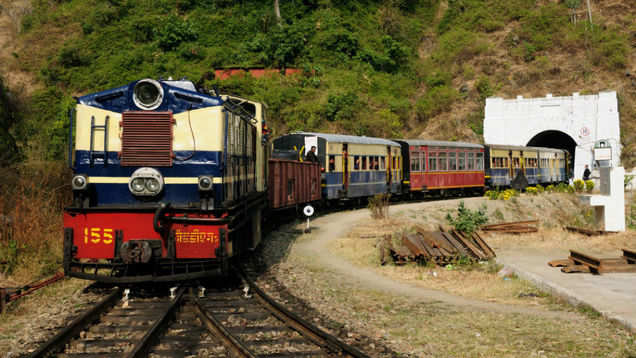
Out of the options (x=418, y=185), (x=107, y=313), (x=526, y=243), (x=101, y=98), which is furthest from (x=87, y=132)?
(x=418, y=185)

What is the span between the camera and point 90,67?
45.0 metres

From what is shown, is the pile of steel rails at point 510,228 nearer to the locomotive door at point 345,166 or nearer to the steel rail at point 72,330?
the locomotive door at point 345,166

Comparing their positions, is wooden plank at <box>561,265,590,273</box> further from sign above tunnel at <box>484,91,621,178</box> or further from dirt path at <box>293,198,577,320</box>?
sign above tunnel at <box>484,91,621,178</box>

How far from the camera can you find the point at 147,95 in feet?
25.6

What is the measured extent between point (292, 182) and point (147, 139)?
Result: 926 cm

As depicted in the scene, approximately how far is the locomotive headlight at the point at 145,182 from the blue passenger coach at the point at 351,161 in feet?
43.0

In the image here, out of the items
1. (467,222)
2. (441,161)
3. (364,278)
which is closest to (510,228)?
(467,222)

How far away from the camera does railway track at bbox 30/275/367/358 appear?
5719 mm

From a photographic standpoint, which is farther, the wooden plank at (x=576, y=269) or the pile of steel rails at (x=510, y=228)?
the pile of steel rails at (x=510, y=228)

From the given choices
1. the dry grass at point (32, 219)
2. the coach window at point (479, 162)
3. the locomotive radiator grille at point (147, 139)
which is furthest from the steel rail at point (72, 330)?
the coach window at point (479, 162)

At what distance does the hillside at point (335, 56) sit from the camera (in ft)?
136

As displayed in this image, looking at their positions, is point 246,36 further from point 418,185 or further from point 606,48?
point 606,48

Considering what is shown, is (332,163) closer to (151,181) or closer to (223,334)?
(151,181)

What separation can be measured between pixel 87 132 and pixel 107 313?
110 inches
